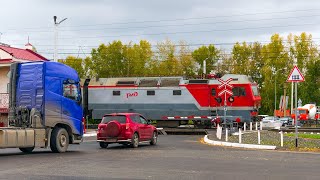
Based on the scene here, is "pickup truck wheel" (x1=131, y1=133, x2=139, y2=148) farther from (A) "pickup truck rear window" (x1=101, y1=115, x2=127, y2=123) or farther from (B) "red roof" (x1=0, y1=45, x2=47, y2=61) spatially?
(B) "red roof" (x1=0, y1=45, x2=47, y2=61)

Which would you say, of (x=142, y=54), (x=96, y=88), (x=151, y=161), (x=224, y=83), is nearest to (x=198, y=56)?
(x=142, y=54)

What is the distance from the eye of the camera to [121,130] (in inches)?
879

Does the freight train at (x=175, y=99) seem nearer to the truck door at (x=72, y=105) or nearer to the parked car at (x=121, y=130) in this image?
the parked car at (x=121, y=130)

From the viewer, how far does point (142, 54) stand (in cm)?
8025

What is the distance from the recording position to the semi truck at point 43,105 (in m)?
18.9

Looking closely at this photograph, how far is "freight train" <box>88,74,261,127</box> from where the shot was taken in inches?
1537

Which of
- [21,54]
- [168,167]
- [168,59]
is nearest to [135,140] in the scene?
[168,167]

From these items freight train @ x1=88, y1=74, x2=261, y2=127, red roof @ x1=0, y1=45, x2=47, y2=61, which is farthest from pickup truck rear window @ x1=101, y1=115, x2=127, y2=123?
red roof @ x1=0, y1=45, x2=47, y2=61

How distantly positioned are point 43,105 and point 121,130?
449 cm

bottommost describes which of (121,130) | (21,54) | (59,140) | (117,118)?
(59,140)

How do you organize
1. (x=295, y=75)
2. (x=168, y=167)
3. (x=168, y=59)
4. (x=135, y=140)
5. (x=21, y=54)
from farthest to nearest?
(x=168, y=59) → (x=21, y=54) → (x=135, y=140) → (x=295, y=75) → (x=168, y=167)

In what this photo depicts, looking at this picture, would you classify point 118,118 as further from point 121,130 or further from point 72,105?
point 72,105

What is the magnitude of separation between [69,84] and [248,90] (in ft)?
71.4

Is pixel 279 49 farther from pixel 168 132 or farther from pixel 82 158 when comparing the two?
pixel 82 158
